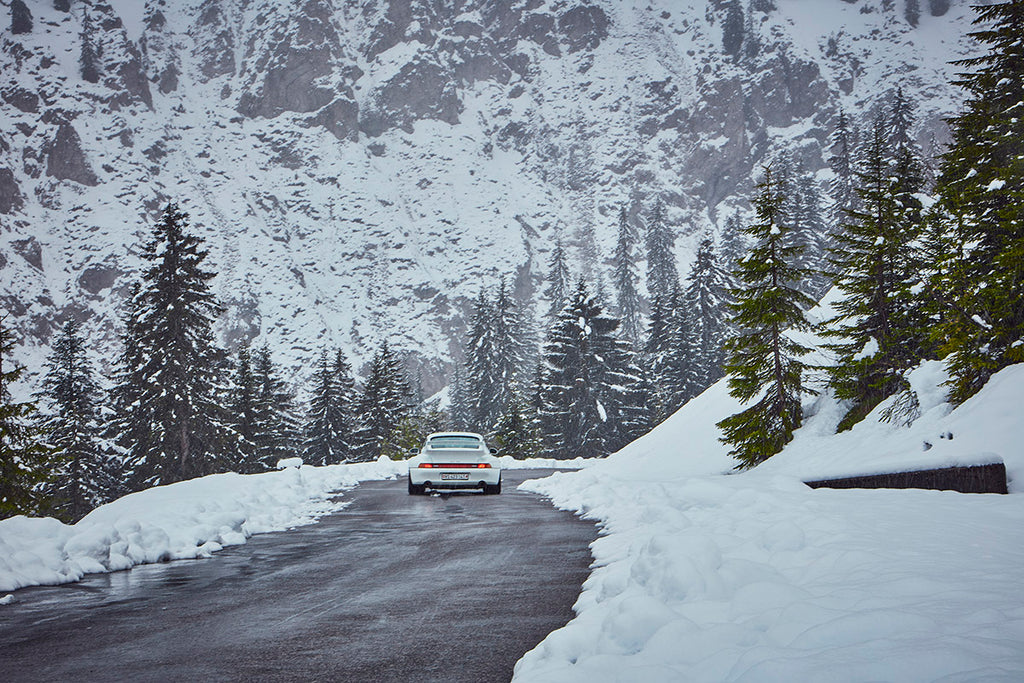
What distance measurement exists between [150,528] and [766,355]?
561 inches

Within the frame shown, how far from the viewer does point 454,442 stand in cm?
1862

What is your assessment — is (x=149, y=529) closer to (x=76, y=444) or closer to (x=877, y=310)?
(x=877, y=310)

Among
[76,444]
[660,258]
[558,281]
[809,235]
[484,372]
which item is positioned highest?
[660,258]

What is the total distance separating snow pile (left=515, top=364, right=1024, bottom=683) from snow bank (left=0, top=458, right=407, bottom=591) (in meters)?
5.41

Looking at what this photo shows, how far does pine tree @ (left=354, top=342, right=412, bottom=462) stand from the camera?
52.1m

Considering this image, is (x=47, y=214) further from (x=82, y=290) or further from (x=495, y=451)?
(x=495, y=451)

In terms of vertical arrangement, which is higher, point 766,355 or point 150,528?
point 766,355

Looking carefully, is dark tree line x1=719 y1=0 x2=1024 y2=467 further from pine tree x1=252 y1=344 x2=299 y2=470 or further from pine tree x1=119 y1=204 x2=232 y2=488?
pine tree x1=252 y1=344 x2=299 y2=470

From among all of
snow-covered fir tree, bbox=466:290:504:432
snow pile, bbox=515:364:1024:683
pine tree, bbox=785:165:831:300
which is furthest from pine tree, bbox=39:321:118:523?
pine tree, bbox=785:165:831:300

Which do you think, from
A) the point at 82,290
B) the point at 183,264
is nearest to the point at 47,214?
the point at 82,290

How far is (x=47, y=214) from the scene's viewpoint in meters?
184

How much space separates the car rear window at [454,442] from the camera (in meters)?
18.3

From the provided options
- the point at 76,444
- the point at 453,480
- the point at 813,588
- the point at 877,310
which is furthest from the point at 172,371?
the point at 813,588

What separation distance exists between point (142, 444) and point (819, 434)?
30.4 meters
